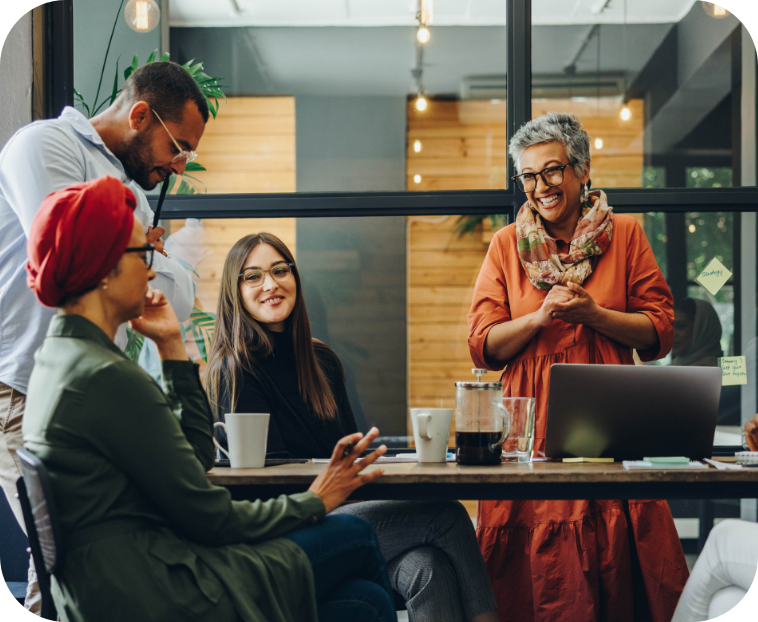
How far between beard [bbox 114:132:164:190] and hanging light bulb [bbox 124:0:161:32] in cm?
157

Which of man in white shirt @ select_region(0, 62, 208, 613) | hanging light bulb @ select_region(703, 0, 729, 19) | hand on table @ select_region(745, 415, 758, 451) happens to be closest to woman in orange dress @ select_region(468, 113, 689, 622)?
hand on table @ select_region(745, 415, 758, 451)

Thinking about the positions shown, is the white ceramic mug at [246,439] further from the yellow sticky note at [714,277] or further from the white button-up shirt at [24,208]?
the yellow sticky note at [714,277]

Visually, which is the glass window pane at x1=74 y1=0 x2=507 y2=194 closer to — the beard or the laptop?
the beard

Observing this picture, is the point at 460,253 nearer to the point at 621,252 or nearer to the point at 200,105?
the point at 621,252

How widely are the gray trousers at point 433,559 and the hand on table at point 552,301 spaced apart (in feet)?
1.83

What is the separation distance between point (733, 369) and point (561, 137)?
1667 mm

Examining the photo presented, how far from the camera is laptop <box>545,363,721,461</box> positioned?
144 centimetres

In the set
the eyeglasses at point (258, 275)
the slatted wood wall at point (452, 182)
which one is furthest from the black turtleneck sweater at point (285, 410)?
the slatted wood wall at point (452, 182)

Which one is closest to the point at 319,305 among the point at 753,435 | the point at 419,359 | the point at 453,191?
the point at 419,359

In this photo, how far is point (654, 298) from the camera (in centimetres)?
202

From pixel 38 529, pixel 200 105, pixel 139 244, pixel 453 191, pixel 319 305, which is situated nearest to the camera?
pixel 38 529

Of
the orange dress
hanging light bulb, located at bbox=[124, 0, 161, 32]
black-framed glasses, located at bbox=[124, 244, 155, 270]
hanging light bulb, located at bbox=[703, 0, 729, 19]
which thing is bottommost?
the orange dress

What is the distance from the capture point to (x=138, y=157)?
74.9 inches

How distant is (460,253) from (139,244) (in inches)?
89.2
